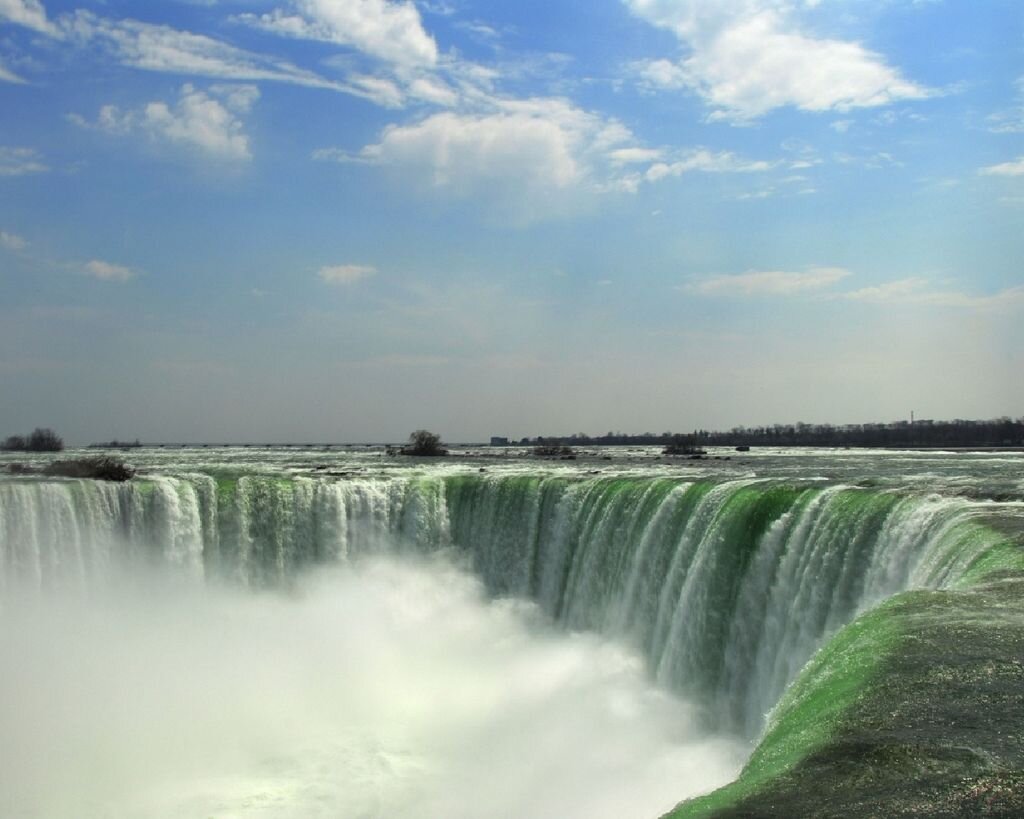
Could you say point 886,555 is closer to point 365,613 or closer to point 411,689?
point 411,689

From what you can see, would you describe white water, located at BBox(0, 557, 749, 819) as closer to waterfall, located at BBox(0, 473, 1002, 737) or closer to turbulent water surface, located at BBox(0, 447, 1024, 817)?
turbulent water surface, located at BBox(0, 447, 1024, 817)

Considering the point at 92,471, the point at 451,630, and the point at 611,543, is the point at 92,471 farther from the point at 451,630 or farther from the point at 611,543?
the point at 611,543

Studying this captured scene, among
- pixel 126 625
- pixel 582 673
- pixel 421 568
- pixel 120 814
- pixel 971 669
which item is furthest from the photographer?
pixel 421 568

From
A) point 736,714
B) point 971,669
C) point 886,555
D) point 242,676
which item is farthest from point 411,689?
point 971,669

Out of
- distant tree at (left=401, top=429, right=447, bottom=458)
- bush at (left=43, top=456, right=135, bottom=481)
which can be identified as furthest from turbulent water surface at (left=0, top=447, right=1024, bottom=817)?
distant tree at (left=401, top=429, right=447, bottom=458)

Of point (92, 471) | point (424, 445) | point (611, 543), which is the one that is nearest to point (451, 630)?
point (611, 543)

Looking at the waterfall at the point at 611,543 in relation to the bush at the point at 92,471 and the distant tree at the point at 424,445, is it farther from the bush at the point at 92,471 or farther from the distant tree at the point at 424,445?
the distant tree at the point at 424,445

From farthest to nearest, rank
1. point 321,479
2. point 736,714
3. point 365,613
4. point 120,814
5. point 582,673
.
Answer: point 321,479 → point 365,613 → point 582,673 → point 736,714 → point 120,814

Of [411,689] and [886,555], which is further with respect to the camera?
[411,689]
